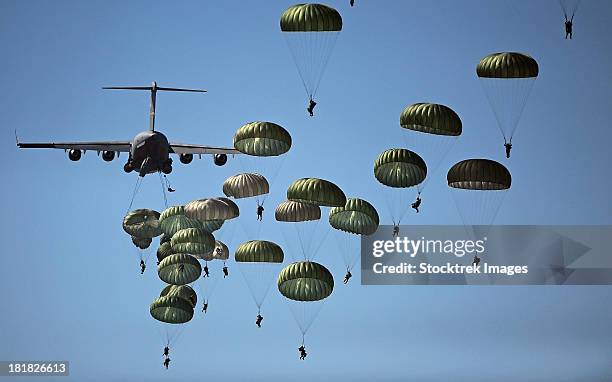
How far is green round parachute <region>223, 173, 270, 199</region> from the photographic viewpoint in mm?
87000

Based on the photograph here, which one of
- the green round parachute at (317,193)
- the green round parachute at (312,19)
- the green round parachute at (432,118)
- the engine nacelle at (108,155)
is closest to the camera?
the green round parachute at (312,19)

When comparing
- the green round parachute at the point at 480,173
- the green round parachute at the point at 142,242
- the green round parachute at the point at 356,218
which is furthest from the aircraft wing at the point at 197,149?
the green round parachute at the point at 480,173

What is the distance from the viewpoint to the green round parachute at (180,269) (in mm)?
87625

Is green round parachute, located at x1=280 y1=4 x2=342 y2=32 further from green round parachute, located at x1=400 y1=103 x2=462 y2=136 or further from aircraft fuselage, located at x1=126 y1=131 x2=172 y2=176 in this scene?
aircraft fuselage, located at x1=126 y1=131 x2=172 y2=176

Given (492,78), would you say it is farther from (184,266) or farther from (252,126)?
(184,266)

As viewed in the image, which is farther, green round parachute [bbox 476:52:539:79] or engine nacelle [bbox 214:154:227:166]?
engine nacelle [bbox 214:154:227:166]

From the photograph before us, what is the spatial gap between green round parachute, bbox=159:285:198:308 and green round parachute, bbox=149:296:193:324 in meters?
1.95

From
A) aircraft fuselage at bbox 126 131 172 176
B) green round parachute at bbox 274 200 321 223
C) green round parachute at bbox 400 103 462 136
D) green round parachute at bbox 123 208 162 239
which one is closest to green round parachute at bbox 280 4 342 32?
green round parachute at bbox 400 103 462 136

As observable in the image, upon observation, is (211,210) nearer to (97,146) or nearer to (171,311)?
(171,311)

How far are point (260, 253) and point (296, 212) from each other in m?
4.58

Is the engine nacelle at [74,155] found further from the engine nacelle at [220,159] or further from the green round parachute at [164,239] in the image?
the green round parachute at [164,239]

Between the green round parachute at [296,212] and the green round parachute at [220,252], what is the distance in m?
11.2

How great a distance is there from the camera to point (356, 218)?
84.2 metres

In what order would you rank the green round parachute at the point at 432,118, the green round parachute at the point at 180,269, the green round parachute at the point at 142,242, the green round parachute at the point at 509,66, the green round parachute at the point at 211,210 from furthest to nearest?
the green round parachute at the point at 142,242 → the green round parachute at the point at 180,269 → the green round parachute at the point at 211,210 → the green round parachute at the point at 432,118 → the green round parachute at the point at 509,66
